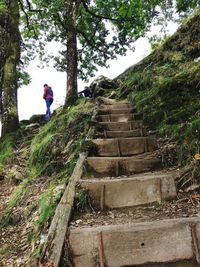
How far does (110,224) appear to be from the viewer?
3389 mm

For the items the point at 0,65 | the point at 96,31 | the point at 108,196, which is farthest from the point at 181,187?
the point at 96,31

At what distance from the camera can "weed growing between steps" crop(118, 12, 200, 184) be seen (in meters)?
4.91

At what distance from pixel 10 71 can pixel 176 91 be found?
6964 mm

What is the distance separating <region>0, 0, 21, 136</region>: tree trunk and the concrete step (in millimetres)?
8392

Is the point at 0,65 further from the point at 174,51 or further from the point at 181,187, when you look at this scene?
the point at 181,187

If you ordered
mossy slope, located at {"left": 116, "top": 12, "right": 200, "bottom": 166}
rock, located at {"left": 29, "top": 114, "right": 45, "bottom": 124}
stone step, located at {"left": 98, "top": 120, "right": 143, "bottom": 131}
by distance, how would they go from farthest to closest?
rock, located at {"left": 29, "top": 114, "right": 45, "bottom": 124}
stone step, located at {"left": 98, "top": 120, "right": 143, "bottom": 131}
mossy slope, located at {"left": 116, "top": 12, "right": 200, "bottom": 166}

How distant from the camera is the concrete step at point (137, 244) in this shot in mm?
2908

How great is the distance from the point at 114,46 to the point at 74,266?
16.3 m

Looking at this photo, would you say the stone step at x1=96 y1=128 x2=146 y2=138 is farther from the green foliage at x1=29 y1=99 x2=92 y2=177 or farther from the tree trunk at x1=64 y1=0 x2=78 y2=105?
the tree trunk at x1=64 y1=0 x2=78 y2=105

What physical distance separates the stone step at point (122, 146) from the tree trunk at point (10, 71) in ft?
19.7

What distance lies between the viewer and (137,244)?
9.82 feet

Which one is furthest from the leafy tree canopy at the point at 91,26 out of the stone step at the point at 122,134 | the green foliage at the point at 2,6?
the stone step at the point at 122,134

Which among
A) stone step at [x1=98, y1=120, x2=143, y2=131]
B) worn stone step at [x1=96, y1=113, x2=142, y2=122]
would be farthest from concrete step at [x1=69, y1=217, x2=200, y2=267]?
worn stone step at [x1=96, y1=113, x2=142, y2=122]

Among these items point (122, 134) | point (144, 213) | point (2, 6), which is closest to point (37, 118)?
point (2, 6)
